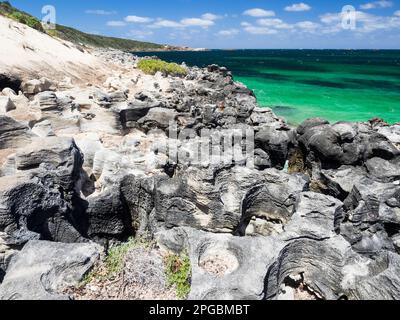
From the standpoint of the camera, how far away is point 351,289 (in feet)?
21.0

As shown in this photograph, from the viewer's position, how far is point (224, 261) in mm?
6086

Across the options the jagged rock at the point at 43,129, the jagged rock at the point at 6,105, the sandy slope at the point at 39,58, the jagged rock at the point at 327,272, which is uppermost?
the sandy slope at the point at 39,58

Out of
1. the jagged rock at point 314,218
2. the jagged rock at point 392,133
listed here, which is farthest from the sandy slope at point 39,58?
the jagged rock at point 392,133

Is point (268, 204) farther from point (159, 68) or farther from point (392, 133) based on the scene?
point (159, 68)

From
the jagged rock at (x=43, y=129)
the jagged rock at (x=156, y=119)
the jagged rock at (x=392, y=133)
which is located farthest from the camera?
the jagged rock at (x=392, y=133)

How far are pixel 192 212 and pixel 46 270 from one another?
377 cm

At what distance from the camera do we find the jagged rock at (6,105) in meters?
13.4

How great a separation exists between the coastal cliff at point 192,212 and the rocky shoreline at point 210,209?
0.03 metres

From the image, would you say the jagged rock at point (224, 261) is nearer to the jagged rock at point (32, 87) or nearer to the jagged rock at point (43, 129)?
the jagged rock at point (43, 129)

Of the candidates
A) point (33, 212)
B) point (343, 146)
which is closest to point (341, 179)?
point (343, 146)

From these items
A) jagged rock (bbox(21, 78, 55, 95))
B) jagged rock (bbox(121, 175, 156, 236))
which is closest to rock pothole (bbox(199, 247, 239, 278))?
jagged rock (bbox(121, 175, 156, 236))

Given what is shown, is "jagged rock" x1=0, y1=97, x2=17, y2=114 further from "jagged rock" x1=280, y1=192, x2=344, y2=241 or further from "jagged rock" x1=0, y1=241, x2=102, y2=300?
"jagged rock" x1=280, y1=192, x2=344, y2=241

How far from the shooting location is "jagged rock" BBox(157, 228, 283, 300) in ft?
17.4
